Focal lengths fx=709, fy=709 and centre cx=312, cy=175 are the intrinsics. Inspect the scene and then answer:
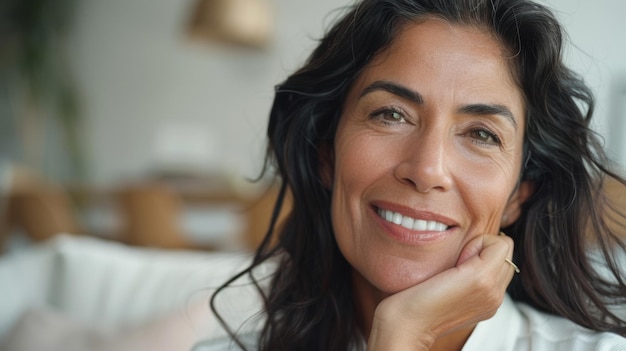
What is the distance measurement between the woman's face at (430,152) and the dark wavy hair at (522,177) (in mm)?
36

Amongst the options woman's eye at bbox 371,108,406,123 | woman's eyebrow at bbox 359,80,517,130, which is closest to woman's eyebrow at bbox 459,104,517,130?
woman's eyebrow at bbox 359,80,517,130

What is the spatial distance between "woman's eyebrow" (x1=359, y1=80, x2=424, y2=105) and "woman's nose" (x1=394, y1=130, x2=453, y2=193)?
6 cm

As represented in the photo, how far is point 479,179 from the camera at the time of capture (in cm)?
111

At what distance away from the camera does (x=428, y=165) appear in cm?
106

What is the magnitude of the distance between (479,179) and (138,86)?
4869 mm

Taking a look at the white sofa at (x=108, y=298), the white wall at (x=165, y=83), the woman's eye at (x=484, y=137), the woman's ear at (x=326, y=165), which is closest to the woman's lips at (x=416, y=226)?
the woman's eye at (x=484, y=137)

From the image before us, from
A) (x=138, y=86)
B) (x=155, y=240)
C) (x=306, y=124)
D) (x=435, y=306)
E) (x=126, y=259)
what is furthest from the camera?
(x=138, y=86)

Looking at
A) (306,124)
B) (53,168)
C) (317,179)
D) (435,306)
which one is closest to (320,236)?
(317,179)

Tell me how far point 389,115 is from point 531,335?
0.45 meters

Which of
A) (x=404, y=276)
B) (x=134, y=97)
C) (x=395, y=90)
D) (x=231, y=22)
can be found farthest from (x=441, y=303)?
(x=134, y=97)

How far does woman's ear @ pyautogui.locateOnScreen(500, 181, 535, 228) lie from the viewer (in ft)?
4.07

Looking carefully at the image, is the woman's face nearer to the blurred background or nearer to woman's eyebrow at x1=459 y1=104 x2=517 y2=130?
woman's eyebrow at x1=459 y1=104 x2=517 y2=130

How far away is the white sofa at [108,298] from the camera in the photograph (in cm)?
167

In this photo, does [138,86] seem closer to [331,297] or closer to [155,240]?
[155,240]
